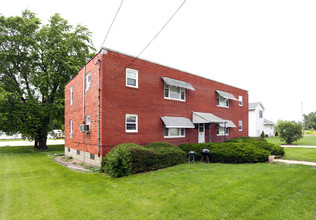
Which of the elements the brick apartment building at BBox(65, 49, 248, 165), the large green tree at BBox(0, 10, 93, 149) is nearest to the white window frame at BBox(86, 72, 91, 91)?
the brick apartment building at BBox(65, 49, 248, 165)

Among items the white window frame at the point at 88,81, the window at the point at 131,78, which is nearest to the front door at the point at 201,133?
the window at the point at 131,78

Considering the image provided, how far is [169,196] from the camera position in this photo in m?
5.86

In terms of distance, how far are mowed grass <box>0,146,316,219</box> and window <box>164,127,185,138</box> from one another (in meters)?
5.55

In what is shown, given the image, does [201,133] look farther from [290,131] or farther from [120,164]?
[290,131]

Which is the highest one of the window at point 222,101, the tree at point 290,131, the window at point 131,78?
the window at point 131,78

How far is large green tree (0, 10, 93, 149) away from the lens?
2112cm

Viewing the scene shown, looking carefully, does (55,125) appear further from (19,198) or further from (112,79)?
(19,198)

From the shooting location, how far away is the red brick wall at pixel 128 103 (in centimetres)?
1105

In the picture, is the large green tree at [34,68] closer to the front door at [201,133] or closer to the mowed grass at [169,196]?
the mowed grass at [169,196]

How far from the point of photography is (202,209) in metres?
4.87

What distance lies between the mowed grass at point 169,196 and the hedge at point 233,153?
2.58 metres

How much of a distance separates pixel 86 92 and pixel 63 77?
12.8m

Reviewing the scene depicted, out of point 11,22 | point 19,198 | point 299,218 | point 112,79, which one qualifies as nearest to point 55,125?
point 11,22

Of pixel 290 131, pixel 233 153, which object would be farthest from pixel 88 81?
pixel 290 131
